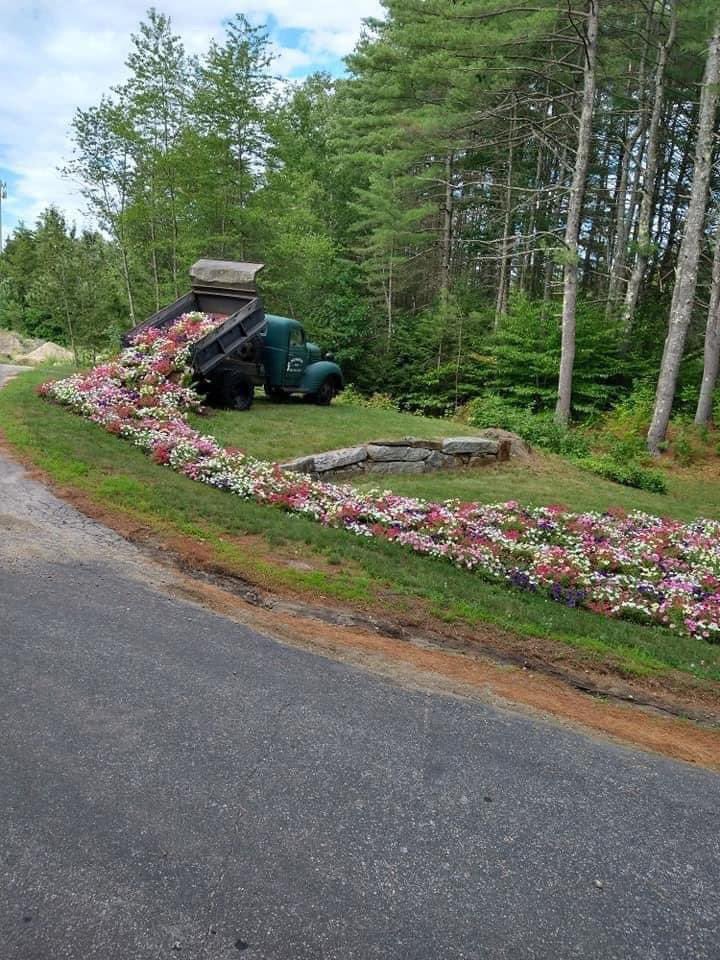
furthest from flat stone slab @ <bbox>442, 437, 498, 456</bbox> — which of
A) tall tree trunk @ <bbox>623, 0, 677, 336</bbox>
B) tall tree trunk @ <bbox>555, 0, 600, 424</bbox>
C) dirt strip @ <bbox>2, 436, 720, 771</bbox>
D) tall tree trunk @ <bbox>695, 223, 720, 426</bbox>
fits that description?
tall tree trunk @ <bbox>623, 0, 677, 336</bbox>

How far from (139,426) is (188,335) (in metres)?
3.60

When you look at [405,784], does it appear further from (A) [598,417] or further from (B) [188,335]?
(A) [598,417]

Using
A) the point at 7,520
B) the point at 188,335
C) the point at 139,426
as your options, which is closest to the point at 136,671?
the point at 7,520

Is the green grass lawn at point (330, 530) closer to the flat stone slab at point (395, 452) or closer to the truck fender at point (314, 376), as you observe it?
the flat stone slab at point (395, 452)

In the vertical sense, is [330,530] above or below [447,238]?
below

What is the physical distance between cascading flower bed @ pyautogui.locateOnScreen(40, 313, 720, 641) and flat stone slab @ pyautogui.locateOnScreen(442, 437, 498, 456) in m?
3.01

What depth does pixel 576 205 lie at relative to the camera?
16.4 metres

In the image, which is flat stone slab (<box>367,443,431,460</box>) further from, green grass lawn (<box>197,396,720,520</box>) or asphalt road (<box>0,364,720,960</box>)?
asphalt road (<box>0,364,720,960</box>)

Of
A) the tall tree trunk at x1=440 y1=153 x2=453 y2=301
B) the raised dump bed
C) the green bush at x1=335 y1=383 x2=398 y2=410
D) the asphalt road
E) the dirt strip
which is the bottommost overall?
the dirt strip

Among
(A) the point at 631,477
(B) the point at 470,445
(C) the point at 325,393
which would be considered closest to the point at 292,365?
(C) the point at 325,393

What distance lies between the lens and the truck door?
1503 cm

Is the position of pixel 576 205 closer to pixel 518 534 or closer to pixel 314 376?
pixel 314 376

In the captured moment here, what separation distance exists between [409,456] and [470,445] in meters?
1.47

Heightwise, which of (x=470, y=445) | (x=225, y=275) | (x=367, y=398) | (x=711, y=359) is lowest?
(x=470, y=445)
